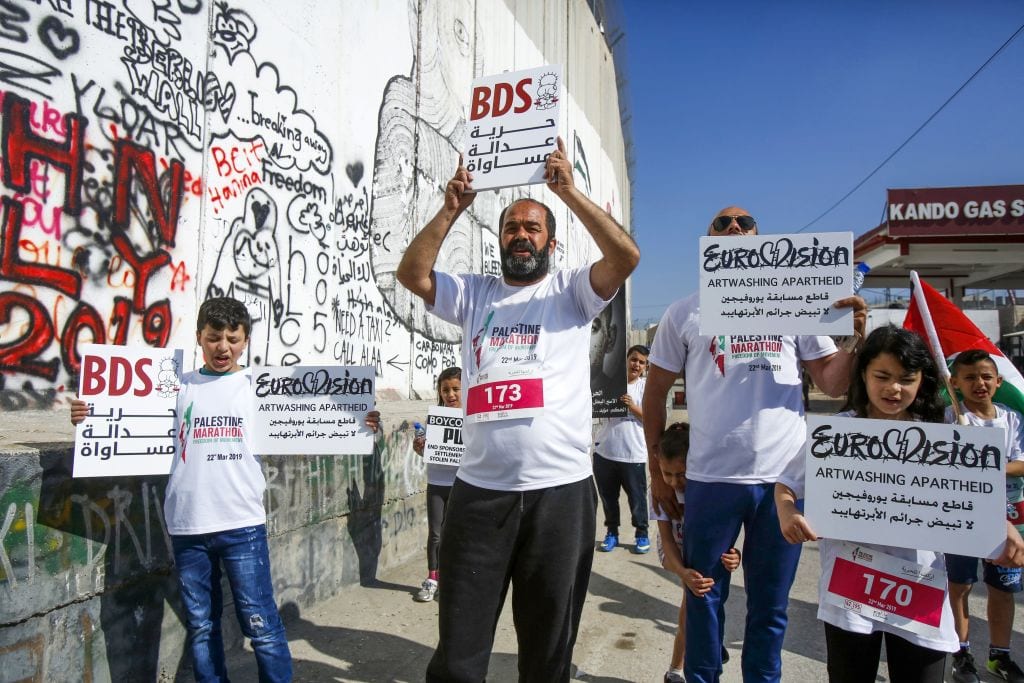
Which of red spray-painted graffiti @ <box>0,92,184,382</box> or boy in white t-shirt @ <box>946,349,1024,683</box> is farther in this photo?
red spray-painted graffiti @ <box>0,92,184,382</box>

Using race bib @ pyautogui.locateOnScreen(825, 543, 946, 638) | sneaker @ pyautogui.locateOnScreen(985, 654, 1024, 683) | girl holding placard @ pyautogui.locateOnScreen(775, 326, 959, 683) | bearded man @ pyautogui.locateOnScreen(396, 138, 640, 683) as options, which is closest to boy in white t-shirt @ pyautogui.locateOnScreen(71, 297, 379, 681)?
bearded man @ pyautogui.locateOnScreen(396, 138, 640, 683)

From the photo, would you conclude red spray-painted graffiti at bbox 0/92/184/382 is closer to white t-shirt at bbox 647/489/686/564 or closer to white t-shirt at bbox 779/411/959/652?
white t-shirt at bbox 647/489/686/564

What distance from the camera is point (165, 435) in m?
3.15

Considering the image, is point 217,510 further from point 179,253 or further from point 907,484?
point 907,484

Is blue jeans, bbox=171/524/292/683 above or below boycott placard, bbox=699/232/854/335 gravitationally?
below

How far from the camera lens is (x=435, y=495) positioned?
512 cm

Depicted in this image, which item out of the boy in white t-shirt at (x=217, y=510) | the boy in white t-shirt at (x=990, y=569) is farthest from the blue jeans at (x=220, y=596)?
the boy in white t-shirt at (x=990, y=569)

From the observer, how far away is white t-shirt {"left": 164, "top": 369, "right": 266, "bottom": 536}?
306cm

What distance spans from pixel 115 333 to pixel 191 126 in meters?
1.61

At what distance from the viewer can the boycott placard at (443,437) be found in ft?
16.4

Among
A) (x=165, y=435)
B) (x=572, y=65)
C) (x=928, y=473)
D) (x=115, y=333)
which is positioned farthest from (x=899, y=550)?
(x=572, y=65)

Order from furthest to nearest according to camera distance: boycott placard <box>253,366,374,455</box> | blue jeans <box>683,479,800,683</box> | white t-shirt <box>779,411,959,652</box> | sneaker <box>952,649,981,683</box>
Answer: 1. sneaker <box>952,649,981,683</box>
2. boycott placard <box>253,366,374,455</box>
3. blue jeans <box>683,479,800,683</box>
4. white t-shirt <box>779,411,959,652</box>

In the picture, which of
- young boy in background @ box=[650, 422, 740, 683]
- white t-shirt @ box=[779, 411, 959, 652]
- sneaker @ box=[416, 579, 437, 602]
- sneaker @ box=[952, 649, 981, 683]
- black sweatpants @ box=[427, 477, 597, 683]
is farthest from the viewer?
sneaker @ box=[416, 579, 437, 602]

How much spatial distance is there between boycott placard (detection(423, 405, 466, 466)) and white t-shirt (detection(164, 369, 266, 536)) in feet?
5.87
